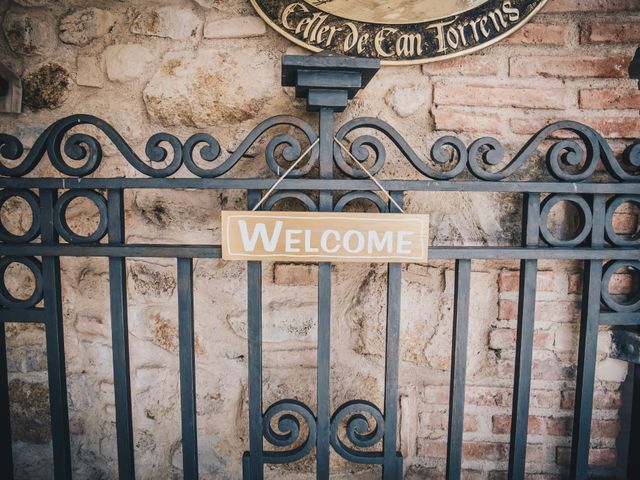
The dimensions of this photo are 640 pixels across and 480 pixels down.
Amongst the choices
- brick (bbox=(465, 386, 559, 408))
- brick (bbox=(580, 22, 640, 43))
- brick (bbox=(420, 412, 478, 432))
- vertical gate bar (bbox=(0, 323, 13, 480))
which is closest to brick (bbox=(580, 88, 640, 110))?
brick (bbox=(580, 22, 640, 43))

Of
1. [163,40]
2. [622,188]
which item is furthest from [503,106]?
[163,40]

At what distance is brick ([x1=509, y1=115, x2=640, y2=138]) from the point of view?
114 cm

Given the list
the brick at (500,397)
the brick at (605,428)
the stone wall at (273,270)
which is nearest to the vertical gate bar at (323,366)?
the stone wall at (273,270)

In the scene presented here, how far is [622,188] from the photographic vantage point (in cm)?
94

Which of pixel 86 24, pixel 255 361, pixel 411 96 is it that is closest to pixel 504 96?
pixel 411 96

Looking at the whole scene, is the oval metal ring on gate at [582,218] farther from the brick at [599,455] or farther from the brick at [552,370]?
the brick at [599,455]

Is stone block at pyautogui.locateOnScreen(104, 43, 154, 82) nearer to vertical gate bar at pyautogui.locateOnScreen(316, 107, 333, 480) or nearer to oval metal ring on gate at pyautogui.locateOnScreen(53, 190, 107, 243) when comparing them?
oval metal ring on gate at pyautogui.locateOnScreen(53, 190, 107, 243)

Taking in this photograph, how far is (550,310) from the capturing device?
3.92ft

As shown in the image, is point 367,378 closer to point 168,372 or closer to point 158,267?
point 168,372

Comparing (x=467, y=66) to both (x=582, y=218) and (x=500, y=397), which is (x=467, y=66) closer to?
(x=582, y=218)

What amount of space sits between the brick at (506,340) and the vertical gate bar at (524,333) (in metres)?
0.21

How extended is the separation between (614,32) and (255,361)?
1339 millimetres

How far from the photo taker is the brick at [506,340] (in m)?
1.21

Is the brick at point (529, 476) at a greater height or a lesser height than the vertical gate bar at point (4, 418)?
lesser
